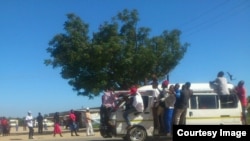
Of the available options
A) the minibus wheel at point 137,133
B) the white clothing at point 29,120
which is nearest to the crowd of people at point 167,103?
the minibus wheel at point 137,133

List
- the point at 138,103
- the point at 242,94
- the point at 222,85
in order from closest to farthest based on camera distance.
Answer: the point at 138,103 < the point at 222,85 < the point at 242,94

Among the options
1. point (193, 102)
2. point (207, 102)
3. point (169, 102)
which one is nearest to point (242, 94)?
point (207, 102)

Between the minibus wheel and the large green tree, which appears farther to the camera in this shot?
the large green tree

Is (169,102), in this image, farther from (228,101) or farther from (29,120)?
(29,120)

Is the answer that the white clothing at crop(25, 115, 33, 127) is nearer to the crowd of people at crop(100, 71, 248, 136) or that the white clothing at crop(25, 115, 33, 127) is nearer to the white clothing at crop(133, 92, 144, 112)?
the crowd of people at crop(100, 71, 248, 136)

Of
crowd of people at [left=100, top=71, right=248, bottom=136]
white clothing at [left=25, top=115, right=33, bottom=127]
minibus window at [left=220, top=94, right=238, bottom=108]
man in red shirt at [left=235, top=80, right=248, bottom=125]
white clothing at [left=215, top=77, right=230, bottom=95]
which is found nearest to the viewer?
crowd of people at [left=100, top=71, right=248, bottom=136]

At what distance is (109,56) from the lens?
33656 mm

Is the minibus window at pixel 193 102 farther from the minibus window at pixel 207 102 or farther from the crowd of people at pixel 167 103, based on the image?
the crowd of people at pixel 167 103

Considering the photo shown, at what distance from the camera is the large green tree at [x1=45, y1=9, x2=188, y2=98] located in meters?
34.0

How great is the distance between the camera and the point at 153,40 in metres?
36.8

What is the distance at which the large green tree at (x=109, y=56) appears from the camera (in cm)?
3402

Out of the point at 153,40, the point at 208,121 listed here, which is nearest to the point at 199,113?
the point at 208,121

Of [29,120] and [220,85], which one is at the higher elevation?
[220,85]

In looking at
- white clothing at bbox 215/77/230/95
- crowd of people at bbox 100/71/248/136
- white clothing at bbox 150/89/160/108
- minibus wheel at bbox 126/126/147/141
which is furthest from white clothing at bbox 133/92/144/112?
white clothing at bbox 215/77/230/95
